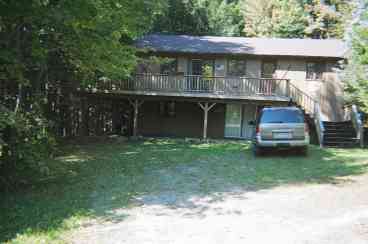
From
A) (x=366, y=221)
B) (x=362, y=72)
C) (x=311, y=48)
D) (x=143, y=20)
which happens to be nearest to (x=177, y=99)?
(x=143, y=20)

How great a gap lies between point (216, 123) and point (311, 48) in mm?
6973

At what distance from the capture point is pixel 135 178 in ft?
35.6

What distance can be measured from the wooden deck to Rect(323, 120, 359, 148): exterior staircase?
297 cm

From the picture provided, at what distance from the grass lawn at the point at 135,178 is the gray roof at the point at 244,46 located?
6.56 m

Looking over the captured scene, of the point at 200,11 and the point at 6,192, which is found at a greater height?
the point at 200,11

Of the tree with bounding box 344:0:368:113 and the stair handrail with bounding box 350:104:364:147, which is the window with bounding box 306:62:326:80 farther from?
the tree with bounding box 344:0:368:113

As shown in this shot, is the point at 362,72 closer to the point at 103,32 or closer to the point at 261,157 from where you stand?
the point at 261,157

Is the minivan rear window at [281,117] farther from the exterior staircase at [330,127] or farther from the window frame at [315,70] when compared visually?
the window frame at [315,70]

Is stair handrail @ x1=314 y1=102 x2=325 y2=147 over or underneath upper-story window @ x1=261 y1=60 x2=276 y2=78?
underneath

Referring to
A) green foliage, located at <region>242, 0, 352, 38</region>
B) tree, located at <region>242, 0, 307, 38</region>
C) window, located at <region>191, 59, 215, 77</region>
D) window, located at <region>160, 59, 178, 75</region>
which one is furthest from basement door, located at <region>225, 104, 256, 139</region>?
tree, located at <region>242, 0, 307, 38</region>

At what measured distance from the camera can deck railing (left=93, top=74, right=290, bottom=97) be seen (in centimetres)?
1988

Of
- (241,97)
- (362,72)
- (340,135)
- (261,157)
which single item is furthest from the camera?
(241,97)

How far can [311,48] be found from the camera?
21.5m

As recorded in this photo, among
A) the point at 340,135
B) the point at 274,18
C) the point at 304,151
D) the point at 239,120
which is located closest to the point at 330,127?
the point at 340,135
